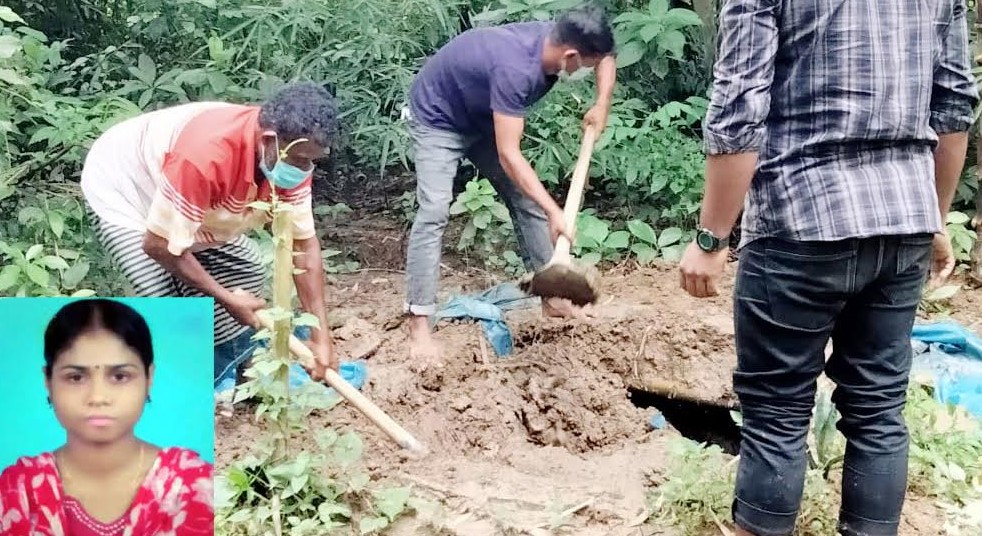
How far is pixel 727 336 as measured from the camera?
3.31 m

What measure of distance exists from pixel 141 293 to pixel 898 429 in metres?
1.73

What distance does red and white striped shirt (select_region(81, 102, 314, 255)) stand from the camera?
82.4 inches

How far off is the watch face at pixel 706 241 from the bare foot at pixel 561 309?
148 centimetres

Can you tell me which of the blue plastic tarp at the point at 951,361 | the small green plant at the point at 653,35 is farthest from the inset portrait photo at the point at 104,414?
the small green plant at the point at 653,35

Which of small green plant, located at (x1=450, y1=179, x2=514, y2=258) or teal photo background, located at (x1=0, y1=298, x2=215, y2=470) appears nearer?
teal photo background, located at (x1=0, y1=298, x2=215, y2=470)

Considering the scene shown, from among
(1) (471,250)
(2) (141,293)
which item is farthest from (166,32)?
(1) (471,250)

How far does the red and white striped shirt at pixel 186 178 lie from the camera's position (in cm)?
209

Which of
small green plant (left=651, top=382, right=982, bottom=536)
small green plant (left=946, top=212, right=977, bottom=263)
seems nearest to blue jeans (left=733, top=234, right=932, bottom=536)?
small green plant (left=651, top=382, right=982, bottom=536)

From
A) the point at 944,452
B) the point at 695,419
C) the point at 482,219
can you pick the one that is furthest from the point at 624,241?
the point at 944,452

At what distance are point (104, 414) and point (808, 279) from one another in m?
1.23

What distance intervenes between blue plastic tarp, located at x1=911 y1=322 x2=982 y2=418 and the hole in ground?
0.63 meters

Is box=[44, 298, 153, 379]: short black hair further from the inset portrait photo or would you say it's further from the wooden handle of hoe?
the wooden handle of hoe

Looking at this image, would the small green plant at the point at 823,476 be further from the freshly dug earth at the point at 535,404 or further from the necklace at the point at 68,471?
the necklace at the point at 68,471

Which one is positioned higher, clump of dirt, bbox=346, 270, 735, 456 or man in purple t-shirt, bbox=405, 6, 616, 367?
man in purple t-shirt, bbox=405, 6, 616, 367
